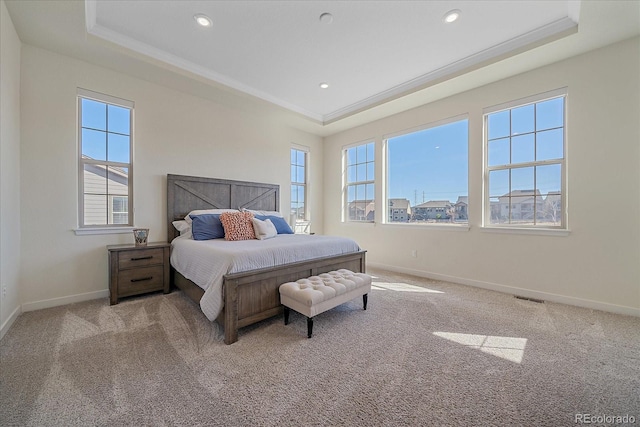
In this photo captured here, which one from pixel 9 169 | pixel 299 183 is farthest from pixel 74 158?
pixel 299 183

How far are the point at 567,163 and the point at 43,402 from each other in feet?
16.6

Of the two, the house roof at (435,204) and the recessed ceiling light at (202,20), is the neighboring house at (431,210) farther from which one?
the recessed ceiling light at (202,20)

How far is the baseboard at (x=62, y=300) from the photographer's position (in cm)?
272

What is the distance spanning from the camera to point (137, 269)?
10.0 ft

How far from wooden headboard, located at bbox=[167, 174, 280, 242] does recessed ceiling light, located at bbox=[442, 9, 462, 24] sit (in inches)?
137

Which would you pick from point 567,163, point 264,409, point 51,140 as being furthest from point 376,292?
point 51,140

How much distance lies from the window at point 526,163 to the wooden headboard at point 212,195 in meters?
3.59

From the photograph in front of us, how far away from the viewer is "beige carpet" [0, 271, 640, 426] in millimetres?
1396

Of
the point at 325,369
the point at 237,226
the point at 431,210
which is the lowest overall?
the point at 325,369

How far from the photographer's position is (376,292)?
3451 millimetres

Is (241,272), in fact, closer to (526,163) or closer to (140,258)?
(140,258)

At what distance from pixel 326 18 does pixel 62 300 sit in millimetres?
4228

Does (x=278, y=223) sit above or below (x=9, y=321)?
above

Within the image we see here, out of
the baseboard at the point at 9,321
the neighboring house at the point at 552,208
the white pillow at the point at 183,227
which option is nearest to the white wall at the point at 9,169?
the baseboard at the point at 9,321
